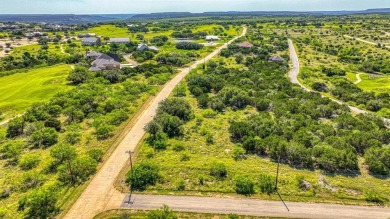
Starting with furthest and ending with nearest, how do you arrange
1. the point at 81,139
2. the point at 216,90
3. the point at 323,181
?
the point at 216,90
the point at 81,139
the point at 323,181

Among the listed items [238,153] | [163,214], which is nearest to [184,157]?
[238,153]

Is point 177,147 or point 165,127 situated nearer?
point 177,147

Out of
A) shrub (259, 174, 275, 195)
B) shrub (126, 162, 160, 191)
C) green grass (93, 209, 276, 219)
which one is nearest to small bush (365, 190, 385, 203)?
shrub (259, 174, 275, 195)

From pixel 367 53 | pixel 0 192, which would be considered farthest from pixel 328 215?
pixel 367 53

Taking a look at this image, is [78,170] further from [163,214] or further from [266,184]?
[266,184]

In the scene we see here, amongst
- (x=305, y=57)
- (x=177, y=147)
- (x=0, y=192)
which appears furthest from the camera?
(x=305, y=57)

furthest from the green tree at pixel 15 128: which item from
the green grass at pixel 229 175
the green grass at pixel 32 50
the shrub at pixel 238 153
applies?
the green grass at pixel 32 50

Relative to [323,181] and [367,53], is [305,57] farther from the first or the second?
[323,181]
